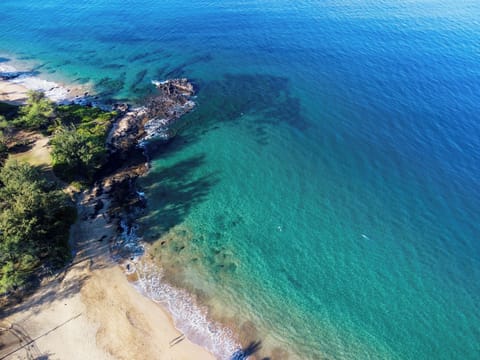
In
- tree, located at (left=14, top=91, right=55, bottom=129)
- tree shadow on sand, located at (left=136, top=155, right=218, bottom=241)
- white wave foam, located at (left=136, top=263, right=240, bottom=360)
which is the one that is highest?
tree, located at (left=14, top=91, right=55, bottom=129)

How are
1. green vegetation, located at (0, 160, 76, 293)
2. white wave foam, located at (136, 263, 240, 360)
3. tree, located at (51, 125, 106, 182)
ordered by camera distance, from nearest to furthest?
white wave foam, located at (136, 263, 240, 360), green vegetation, located at (0, 160, 76, 293), tree, located at (51, 125, 106, 182)

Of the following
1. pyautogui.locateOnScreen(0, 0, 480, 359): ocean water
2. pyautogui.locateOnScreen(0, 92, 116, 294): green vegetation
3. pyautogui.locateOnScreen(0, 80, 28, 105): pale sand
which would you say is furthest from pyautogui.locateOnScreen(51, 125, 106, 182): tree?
pyautogui.locateOnScreen(0, 80, 28, 105): pale sand

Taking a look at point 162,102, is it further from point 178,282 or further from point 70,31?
point 70,31

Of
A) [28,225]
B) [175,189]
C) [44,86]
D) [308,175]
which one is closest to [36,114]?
[44,86]

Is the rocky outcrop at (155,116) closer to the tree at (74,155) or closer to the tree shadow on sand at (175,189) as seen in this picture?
the tree at (74,155)

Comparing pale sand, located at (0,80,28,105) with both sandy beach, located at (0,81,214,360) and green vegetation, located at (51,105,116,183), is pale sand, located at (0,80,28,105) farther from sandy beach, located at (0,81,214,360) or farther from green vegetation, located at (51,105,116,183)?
sandy beach, located at (0,81,214,360)

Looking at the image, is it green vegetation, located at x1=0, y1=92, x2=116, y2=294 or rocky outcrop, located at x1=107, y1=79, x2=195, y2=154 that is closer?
green vegetation, located at x1=0, y1=92, x2=116, y2=294

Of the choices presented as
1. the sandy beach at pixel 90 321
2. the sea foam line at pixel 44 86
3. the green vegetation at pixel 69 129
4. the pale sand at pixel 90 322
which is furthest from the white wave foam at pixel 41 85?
the pale sand at pixel 90 322

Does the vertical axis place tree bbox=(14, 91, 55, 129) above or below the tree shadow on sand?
above
